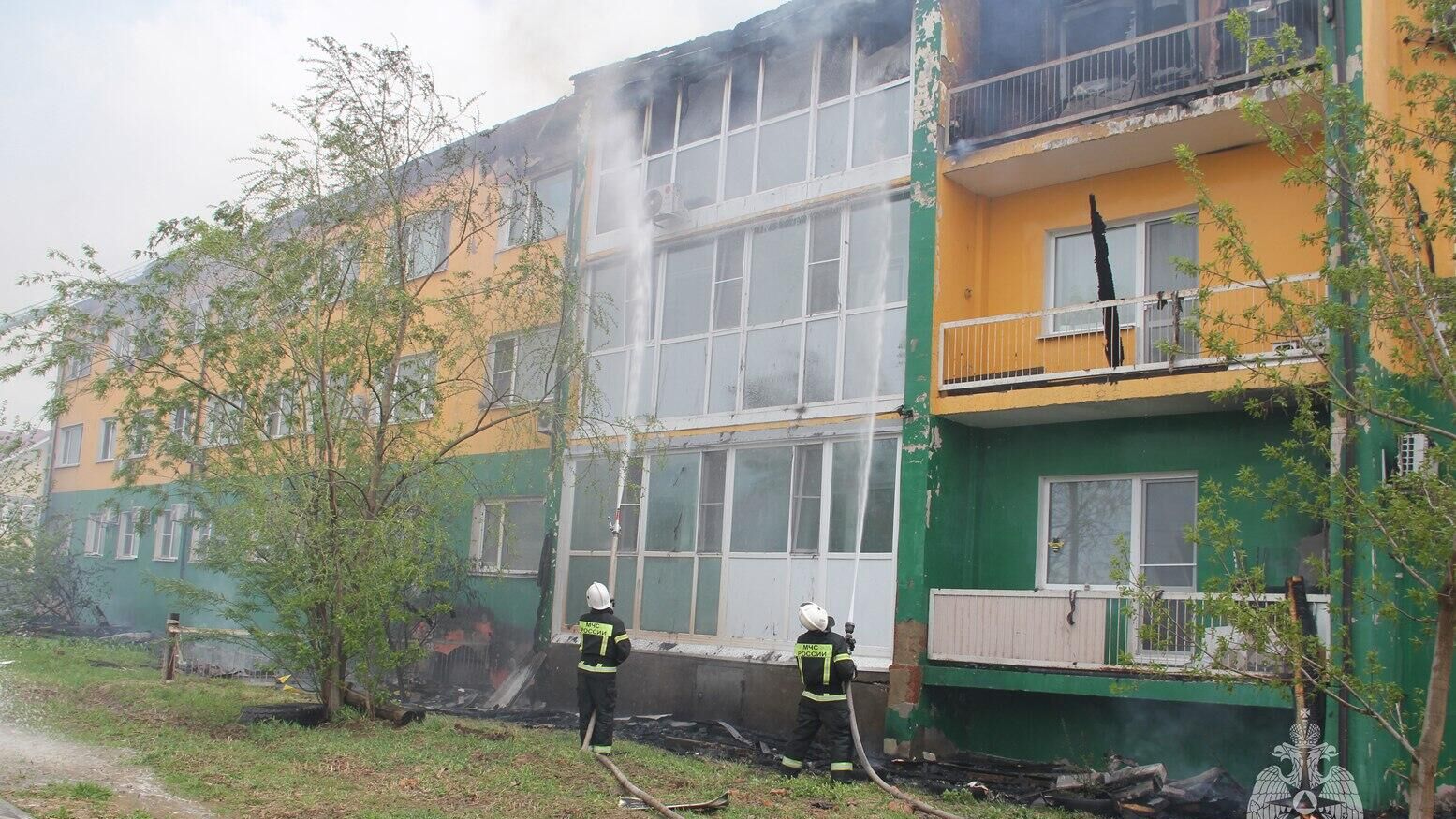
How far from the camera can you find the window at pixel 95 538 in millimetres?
32094

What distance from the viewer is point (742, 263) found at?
15.9 m

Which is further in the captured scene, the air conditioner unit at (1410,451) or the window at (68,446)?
the window at (68,446)

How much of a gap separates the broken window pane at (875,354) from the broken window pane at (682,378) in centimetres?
235

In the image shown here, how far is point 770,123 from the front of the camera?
52.4 ft

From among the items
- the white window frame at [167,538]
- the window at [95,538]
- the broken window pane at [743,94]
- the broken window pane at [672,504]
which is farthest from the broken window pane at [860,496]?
the window at [95,538]

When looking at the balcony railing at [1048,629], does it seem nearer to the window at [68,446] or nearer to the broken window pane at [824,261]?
the broken window pane at [824,261]

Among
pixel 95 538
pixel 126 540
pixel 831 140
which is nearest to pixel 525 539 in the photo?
pixel 831 140

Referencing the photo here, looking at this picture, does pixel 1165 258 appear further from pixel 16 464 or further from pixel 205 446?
pixel 16 464

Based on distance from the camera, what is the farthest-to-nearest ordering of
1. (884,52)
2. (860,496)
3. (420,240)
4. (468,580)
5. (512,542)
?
(468,580), (512,542), (884,52), (420,240), (860,496)

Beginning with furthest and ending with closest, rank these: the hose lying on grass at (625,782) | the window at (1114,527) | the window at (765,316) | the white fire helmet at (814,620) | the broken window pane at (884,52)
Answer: the broken window pane at (884,52) → the window at (765,316) → the window at (1114,527) → the white fire helmet at (814,620) → the hose lying on grass at (625,782)

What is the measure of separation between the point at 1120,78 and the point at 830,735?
797 cm

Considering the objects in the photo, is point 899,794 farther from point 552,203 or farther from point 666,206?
point 552,203

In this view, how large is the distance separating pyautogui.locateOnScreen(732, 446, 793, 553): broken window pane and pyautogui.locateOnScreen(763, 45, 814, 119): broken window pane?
4508mm

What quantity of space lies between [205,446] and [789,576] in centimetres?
705
